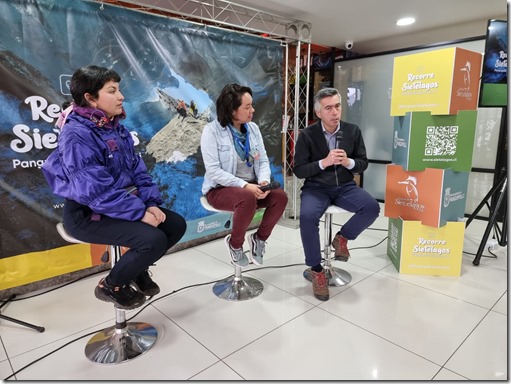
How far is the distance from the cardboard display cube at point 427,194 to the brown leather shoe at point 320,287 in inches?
35.7

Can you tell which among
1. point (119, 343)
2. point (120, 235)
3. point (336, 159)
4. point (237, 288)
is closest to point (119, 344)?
point (119, 343)

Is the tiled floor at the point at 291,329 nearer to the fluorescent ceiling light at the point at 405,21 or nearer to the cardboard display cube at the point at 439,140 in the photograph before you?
the cardboard display cube at the point at 439,140

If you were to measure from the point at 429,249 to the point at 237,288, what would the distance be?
1.48 metres

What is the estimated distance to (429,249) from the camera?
2.55 meters

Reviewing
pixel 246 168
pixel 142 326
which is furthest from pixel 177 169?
pixel 142 326

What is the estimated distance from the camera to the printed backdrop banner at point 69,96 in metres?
2.19

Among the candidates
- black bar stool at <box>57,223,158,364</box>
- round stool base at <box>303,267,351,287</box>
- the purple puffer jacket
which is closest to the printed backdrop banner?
black bar stool at <box>57,223,158,364</box>

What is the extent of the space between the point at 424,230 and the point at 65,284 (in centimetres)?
272

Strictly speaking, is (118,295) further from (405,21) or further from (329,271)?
(405,21)

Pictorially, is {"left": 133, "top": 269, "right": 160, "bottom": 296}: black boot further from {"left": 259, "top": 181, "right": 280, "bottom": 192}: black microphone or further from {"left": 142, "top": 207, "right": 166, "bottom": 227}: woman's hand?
{"left": 259, "top": 181, "right": 280, "bottom": 192}: black microphone

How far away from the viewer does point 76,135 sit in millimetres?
1512

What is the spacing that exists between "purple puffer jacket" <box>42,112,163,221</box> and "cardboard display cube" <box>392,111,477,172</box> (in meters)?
1.96

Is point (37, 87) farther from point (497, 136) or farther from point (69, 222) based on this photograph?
point (497, 136)

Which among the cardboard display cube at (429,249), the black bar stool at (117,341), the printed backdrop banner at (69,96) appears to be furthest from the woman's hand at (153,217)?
the cardboard display cube at (429,249)
